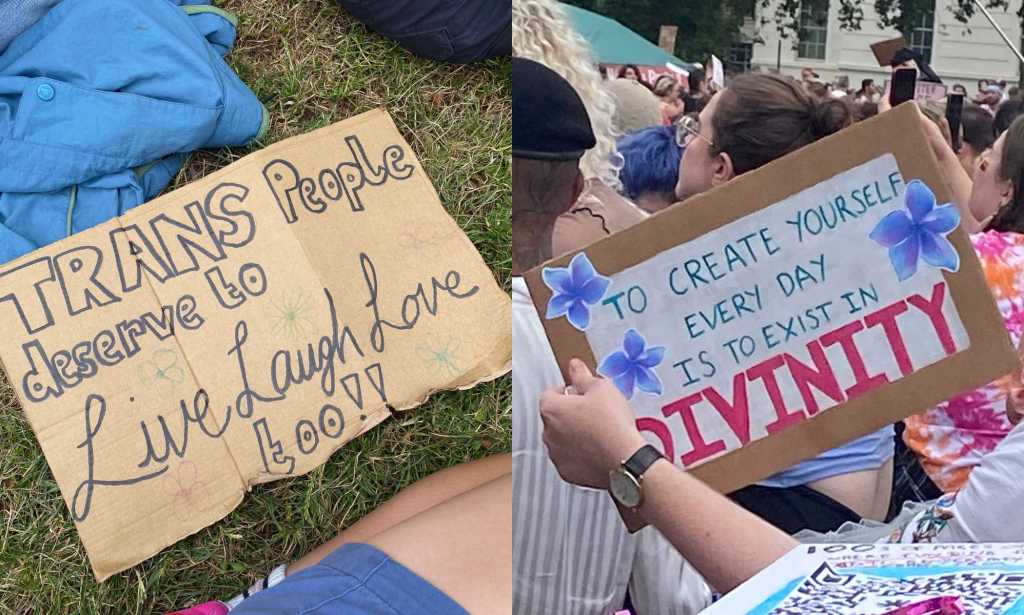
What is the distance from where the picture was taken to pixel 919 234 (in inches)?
25.2

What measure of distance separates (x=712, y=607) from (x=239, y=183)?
1.12m

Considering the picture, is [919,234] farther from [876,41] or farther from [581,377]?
[581,377]

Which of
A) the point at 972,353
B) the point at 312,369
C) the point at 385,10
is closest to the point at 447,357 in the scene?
the point at 312,369

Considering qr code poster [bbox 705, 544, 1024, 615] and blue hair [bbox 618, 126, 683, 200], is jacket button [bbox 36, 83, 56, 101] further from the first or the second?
qr code poster [bbox 705, 544, 1024, 615]

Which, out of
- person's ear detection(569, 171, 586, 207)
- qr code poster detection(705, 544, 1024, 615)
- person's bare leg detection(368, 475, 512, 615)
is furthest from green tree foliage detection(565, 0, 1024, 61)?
person's bare leg detection(368, 475, 512, 615)

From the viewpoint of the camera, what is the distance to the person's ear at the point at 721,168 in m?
0.64

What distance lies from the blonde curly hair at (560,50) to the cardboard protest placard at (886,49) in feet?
0.59

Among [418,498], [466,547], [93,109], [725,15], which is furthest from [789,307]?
[93,109]

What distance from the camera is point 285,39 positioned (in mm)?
1647

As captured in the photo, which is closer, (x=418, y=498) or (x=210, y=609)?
(x=210, y=609)

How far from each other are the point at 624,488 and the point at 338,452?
2.95ft

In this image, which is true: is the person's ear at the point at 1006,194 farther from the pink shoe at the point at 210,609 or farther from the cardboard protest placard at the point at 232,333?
the pink shoe at the point at 210,609

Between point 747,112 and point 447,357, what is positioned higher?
point 747,112

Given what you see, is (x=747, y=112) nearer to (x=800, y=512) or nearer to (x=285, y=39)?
(x=800, y=512)
